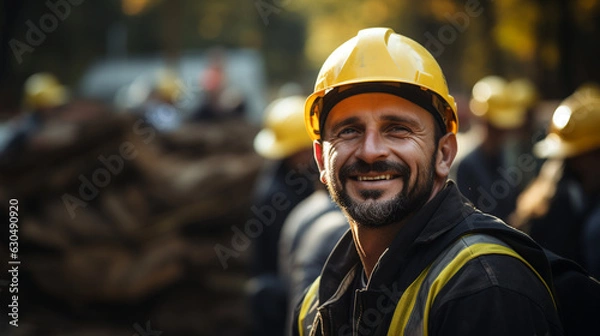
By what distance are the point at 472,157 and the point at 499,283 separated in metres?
5.24

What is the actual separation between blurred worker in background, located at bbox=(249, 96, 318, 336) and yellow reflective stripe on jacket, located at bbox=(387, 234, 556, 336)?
3.41 m

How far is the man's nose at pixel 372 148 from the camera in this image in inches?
96.5

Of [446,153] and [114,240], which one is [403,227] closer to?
[446,153]

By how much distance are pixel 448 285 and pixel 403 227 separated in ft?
1.10

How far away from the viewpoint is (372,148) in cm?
246

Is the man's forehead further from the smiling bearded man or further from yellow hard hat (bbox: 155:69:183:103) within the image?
yellow hard hat (bbox: 155:69:183:103)

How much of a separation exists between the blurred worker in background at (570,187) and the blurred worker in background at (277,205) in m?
1.91

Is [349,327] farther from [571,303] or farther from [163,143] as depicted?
[163,143]

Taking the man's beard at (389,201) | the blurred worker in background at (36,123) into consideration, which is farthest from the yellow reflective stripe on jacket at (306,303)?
the blurred worker in background at (36,123)

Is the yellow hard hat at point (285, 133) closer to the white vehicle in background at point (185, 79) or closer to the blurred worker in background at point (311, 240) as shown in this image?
the blurred worker in background at point (311, 240)

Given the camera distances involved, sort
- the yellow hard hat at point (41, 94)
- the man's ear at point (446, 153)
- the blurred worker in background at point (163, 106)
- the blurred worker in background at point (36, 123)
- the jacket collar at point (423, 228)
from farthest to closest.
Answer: the yellow hard hat at point (41, 94)
the blurred worker in background at point (163, 106)
the blurred worker in background at point (36, 123)
the man's ear at point (446, 153)
the jacket collar at point (423, 228)

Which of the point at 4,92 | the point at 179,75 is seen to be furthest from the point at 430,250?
the point at 179,75

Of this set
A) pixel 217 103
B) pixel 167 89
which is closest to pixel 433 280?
pixel 217 103

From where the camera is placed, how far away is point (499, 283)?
199 cm
